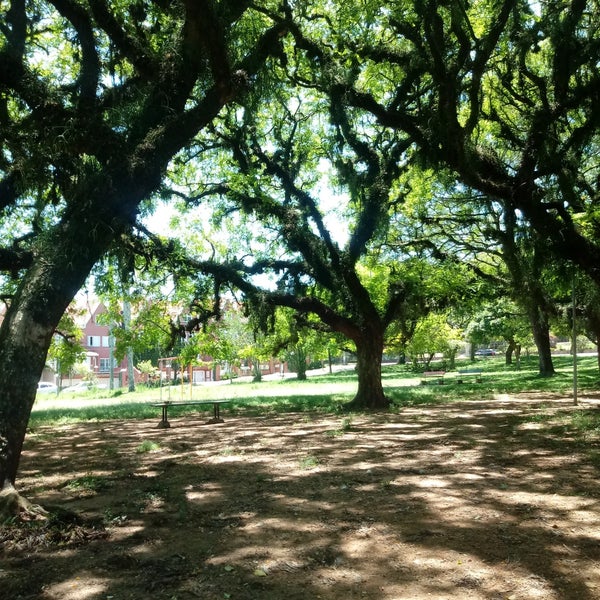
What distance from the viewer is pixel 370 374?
50.0 feet

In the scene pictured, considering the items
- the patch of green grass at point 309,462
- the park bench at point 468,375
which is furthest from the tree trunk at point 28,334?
the park bench at point 468,375

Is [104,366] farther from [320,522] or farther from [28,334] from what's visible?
[320,522]

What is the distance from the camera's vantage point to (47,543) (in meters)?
4.29

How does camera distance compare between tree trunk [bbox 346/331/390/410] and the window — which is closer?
tree trunk [bbox 346/331/390/410]

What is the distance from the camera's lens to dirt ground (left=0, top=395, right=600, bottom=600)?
3506 millimetres

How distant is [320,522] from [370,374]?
10.6 metres

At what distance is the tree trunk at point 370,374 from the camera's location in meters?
15.1

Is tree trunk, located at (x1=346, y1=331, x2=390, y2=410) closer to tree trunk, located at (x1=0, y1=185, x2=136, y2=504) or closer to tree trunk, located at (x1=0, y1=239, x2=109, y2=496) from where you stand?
tree trunk, located at (x1=0, y1=185, x2=136, y2=504)

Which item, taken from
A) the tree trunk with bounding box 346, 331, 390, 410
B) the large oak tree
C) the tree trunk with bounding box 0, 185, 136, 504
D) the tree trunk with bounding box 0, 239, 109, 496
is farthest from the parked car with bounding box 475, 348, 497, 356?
the tree trunk with bounding box 0, 239, 109, 496

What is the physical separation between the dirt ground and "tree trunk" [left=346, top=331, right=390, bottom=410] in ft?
18.2

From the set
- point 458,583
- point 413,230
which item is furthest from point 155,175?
point 413,230

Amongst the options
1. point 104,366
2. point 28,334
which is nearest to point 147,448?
point 28,334

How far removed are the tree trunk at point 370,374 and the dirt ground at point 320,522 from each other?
18.2 ft

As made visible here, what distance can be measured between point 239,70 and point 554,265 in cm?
859
